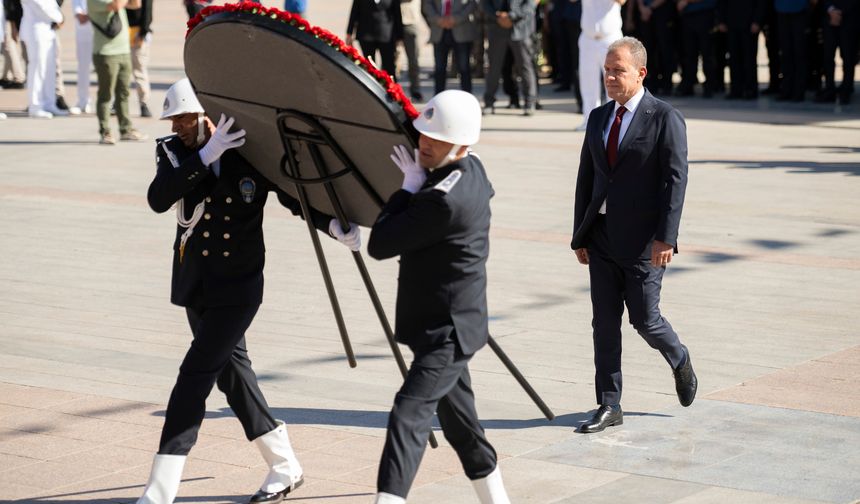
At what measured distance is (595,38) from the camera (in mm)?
16953

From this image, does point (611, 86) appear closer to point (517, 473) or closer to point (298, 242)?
point (517, 473)

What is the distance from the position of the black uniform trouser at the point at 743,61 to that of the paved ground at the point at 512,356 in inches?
276

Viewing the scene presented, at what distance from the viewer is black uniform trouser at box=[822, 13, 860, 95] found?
1930cm

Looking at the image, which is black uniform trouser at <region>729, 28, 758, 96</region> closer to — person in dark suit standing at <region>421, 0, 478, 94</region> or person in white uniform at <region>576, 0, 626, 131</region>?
person in dark suit standing at <region>421, 0, 478, 94</region>

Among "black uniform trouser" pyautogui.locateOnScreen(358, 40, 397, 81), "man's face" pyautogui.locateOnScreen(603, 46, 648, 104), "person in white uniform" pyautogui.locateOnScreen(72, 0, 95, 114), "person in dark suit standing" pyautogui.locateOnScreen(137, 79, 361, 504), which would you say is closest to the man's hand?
"man's face" pyautogui.locateOnScreen(603, 46, 648, 104)

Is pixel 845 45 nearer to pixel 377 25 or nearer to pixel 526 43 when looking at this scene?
pixel 526 43

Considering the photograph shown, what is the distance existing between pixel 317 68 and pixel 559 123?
47.2 feet

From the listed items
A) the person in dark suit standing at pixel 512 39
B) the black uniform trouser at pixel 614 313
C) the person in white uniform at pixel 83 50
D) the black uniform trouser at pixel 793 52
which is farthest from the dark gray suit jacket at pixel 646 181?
the black uniform trouser at pixel 793 52

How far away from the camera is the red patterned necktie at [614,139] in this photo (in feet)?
21.8

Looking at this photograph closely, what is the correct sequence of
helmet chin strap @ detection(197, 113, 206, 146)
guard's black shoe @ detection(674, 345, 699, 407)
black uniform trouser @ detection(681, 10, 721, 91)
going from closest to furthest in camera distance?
helmet chin strap @ detection(197, 113, 206, 146), guard's black shoe @ detection(674, 345, 699, 407), black uniform trouser @ detection(681, 10, 721, 91)

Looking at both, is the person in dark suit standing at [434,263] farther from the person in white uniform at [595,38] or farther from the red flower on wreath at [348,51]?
the person in white uniform at [595,38]

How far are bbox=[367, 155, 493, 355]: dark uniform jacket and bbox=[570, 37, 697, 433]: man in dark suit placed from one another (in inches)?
68.5

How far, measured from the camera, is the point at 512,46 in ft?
63.1

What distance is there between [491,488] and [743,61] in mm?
17460
